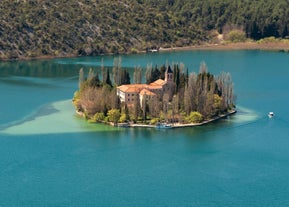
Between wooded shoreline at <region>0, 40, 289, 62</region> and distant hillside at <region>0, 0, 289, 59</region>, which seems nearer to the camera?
distant hillside at <region>0, 0, 289, 59</region>

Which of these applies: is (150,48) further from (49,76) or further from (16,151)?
(16,151)

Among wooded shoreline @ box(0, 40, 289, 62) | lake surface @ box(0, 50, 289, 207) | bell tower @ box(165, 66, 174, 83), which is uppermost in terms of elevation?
bell tower @ box(165, 66, 174, 83)

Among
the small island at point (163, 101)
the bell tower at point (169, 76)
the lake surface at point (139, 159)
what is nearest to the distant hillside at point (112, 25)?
the lake surface at point (139, 159)

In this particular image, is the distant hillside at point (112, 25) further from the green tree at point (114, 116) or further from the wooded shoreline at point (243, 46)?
the green tree at point (114, 116)

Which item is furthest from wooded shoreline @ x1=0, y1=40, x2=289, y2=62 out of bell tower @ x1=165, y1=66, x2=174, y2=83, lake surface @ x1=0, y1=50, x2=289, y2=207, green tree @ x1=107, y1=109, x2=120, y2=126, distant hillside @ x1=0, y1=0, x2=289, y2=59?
green tree @ x1=107, y1=109, x2=120, y2=126

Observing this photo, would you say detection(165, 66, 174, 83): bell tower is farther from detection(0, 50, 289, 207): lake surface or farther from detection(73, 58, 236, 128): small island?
detection(0, 50, 289, 207): lake surface

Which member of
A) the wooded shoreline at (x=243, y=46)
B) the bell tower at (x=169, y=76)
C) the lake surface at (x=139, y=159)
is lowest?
the lake surface at (x=139, y=159)
